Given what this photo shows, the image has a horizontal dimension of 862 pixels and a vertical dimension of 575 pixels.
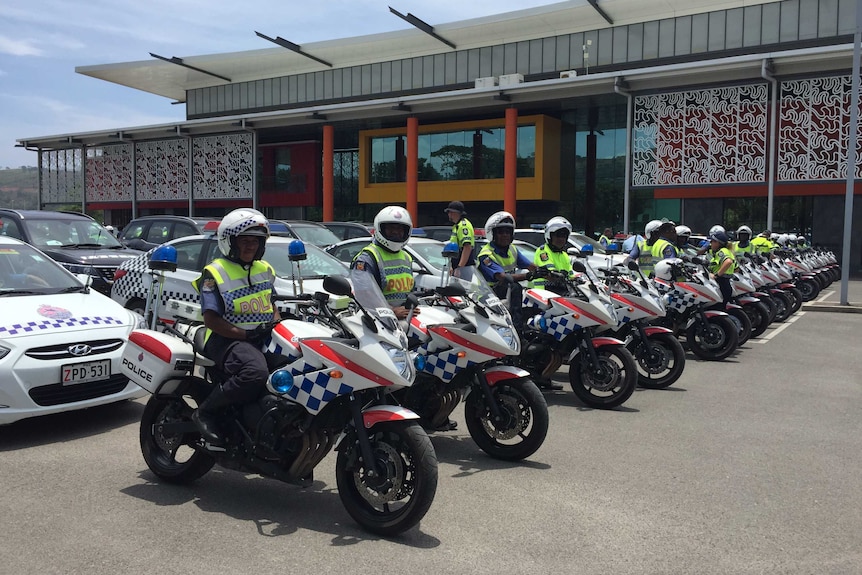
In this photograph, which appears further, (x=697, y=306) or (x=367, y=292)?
(x=697, y=306)

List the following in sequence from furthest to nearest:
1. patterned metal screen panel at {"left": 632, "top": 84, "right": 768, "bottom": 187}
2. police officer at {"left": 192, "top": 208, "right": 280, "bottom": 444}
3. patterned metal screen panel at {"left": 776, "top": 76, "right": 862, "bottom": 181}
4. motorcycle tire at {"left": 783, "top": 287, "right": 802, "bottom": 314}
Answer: patterned metal screen panel at {"left": 632, "top": 84, "right": 768, "bottom": 187}, patterned metal screen panel at {"left": 776, "top": 76, "right": 862, "bottom": 181}, motorcycle tire at {"left": 783, "top": 287, "right": 802, "bottom": 314}, police officer at {"left": 192, "top": 208, "right": 280, "bottom": 444}

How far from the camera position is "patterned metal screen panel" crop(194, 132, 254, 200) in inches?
1609

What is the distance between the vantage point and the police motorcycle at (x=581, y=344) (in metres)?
7.55

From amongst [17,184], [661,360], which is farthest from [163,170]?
[17,184]

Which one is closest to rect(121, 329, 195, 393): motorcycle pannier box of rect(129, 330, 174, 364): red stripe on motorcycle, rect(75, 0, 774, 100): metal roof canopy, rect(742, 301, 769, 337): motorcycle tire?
rect(129, 330, 174, 364): red stripe on motorcycle

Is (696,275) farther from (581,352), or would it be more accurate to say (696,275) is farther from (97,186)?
(97,186)

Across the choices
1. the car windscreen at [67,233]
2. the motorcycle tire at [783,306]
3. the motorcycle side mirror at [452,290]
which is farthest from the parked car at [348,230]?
the motorcycle side mirror at [452,290]

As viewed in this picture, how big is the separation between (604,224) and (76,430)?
33056 millimetres

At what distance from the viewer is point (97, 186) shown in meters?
48.1

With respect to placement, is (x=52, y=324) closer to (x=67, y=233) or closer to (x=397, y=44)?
(x=67, y=233)

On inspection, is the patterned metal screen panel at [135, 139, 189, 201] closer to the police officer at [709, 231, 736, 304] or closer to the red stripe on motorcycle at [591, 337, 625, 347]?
the police officer at [709, 231, 736, 304]

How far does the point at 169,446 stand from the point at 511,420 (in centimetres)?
244

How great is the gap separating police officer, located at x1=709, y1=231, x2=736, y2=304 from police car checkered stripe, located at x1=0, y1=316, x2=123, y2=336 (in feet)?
28.4

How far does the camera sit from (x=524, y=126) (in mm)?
35812
